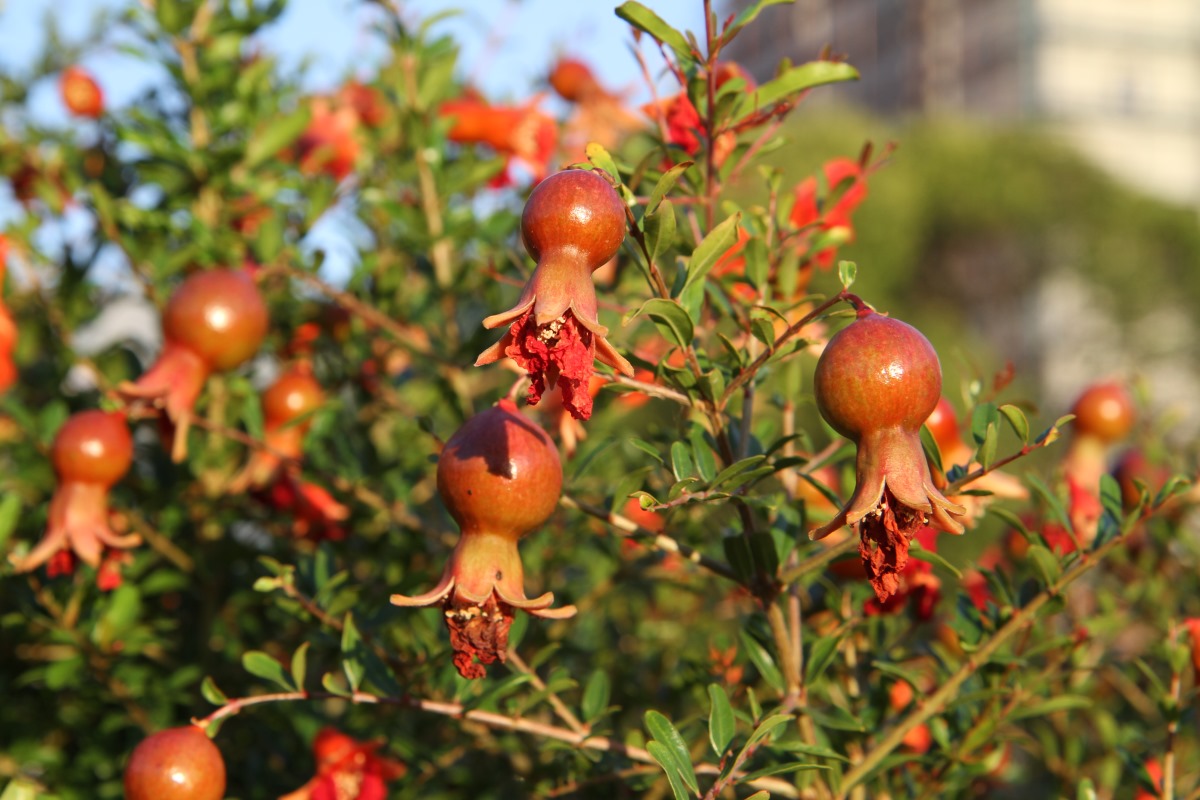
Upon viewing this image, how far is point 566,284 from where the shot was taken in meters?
0.65

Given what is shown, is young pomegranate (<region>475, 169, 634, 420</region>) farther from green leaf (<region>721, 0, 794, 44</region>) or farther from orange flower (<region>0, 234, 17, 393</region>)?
orange flower (<region>0, 234, 17, 393</region>)

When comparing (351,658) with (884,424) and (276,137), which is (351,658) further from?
(276,137)

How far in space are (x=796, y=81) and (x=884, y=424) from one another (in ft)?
1.03

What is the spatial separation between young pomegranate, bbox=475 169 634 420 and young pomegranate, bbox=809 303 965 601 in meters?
0.12

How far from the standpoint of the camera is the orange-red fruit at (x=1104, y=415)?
1460mm

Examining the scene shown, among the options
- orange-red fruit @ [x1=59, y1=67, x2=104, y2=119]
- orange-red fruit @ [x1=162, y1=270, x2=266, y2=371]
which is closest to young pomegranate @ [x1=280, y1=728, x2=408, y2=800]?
orange-red fruit @ [x1=162, y1=270, x2=266, y2=371]

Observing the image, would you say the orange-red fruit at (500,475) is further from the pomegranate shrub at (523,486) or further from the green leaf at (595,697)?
the green leaf at (595,697)

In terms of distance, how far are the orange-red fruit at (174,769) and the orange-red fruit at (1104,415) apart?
1089mm

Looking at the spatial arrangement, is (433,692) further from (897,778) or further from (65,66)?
(65,66)

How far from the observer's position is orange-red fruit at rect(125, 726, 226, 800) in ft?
2.63

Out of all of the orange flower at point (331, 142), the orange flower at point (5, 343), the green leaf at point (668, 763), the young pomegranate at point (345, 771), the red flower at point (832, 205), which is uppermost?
the red flower at point (832, 205)

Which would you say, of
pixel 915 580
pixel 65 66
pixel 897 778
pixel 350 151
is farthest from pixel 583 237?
pixel 65 66

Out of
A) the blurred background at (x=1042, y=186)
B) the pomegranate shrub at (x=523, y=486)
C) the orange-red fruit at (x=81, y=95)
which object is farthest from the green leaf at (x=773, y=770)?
the blurred background at (x=1042, y=186)

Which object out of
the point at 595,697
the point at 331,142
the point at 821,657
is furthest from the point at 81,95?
the point at 821,657
